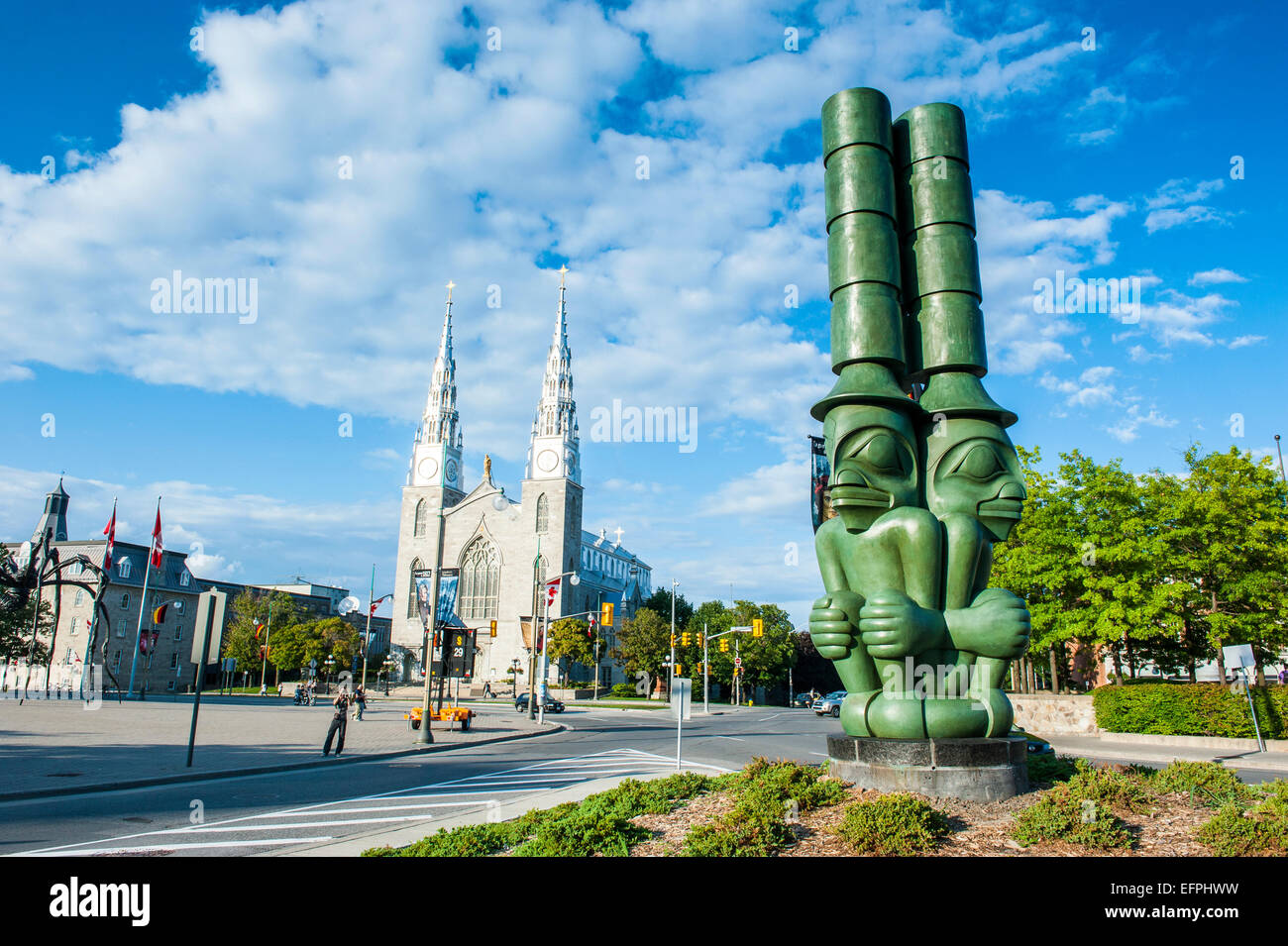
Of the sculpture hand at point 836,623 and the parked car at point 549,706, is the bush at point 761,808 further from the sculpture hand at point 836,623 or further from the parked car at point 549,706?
the parked car at point 549,706

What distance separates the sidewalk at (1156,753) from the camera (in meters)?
21.4

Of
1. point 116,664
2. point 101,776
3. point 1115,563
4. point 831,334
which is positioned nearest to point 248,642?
point 116,664

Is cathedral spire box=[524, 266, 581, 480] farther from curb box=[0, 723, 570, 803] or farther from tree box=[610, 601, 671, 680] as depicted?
curb box=[0, 723, 570, 803]

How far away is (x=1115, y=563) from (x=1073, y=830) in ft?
90.0

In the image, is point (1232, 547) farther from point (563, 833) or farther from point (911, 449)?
point (563, 833)

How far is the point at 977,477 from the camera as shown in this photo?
9.94 m

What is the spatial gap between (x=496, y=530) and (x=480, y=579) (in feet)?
17.8

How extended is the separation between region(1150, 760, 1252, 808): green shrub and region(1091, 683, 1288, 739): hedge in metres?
20.8

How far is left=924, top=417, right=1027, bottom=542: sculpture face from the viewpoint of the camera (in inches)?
390

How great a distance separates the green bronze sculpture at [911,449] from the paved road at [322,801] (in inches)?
229

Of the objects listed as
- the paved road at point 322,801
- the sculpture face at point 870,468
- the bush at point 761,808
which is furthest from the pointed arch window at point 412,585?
the sculpture face at point 870,468

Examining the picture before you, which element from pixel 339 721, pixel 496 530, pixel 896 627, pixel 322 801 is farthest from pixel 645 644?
pixel 896 627
